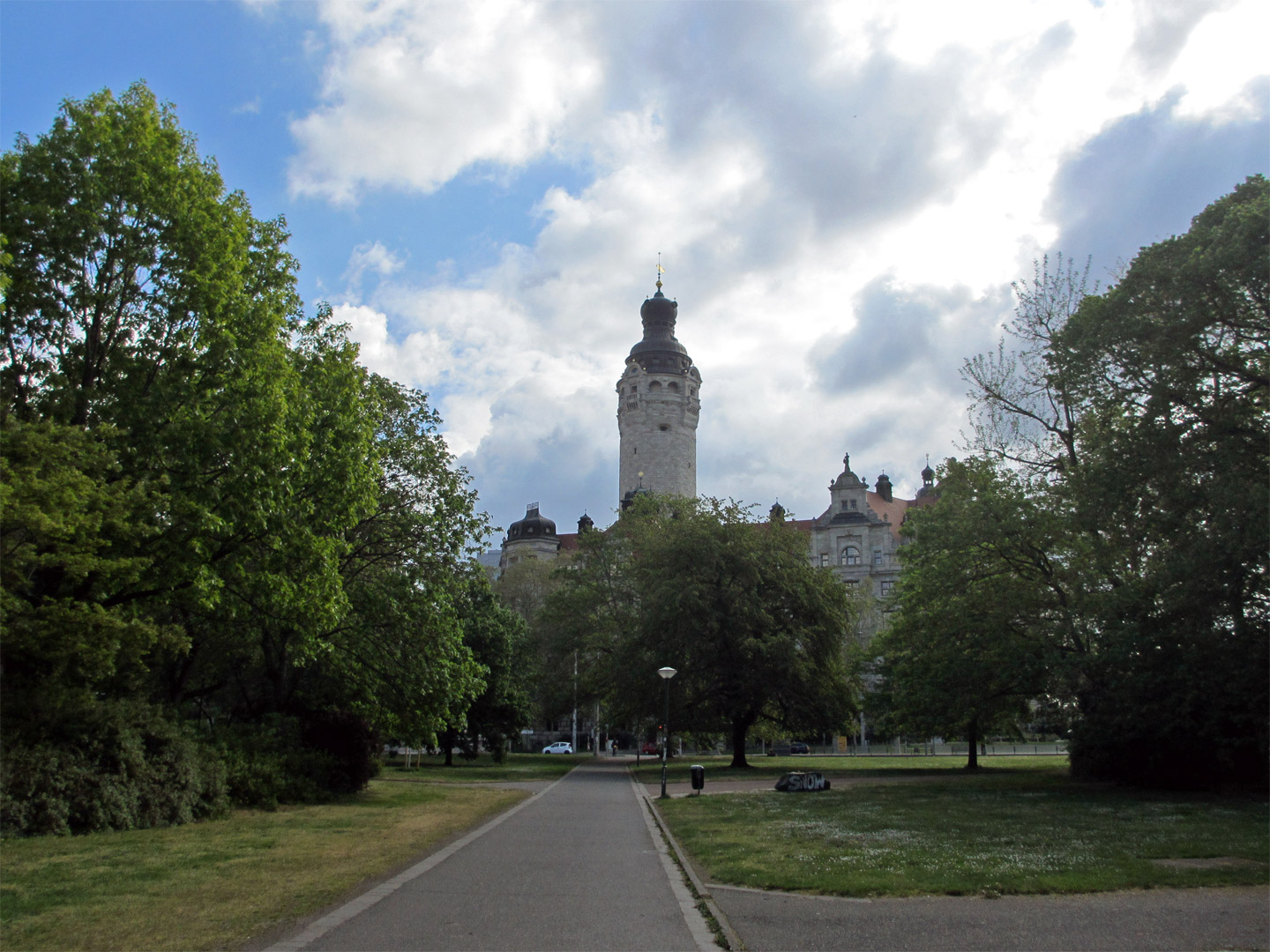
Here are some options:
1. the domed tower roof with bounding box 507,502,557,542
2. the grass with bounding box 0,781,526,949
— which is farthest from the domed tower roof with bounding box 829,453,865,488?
the grass with bounding box 0,781,526,949

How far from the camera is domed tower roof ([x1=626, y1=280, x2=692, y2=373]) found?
4232 inches

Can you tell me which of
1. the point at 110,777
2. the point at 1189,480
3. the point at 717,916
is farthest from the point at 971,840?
the point at 110,777

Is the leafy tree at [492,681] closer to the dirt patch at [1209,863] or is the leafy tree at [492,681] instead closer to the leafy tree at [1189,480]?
the leafy tree at [1189,480]

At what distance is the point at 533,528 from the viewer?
11844 centimetres

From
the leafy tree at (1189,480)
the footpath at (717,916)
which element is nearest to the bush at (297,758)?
the footpath at (717,916)

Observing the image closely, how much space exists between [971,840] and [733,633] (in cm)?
2823

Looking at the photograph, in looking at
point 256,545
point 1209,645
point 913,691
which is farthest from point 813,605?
point 256,545

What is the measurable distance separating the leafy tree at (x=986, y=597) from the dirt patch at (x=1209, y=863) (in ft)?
48.2

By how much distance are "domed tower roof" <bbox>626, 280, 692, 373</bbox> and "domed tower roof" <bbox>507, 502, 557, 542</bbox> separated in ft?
76.6

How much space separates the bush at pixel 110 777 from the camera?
14.2m

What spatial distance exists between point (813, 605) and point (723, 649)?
4701 mm

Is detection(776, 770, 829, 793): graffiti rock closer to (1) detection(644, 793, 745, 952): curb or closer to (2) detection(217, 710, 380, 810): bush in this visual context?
(1) detection(644, 793, 745, 952): curb

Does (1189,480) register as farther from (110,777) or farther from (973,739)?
(973,739)

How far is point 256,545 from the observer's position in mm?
19047
